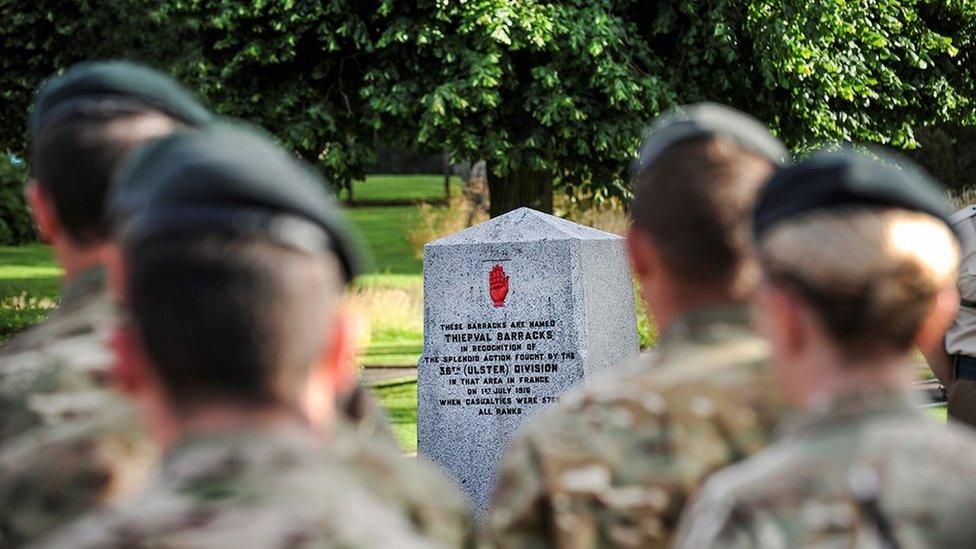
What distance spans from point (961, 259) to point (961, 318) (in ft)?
0.77

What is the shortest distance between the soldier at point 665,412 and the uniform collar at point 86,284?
0.88 meters

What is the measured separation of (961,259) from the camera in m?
6.55

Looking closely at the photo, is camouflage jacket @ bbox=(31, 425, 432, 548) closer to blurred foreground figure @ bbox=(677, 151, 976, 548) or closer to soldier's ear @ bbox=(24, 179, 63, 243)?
blurred foreground figure @ bbox=(677, 151, 976, 548)

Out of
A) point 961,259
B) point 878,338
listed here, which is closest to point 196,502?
point 878,338

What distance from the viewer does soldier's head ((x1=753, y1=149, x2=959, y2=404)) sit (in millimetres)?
2369

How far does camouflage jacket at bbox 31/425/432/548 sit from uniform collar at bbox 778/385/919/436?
625mm

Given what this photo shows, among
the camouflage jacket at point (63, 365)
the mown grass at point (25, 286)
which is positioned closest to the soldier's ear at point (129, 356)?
the camouflage jacket at point (63, 365)

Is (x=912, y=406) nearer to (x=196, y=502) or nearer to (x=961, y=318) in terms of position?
(x=196, y=502)

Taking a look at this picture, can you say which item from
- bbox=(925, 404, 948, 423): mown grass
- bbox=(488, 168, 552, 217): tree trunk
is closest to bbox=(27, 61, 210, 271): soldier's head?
bbox=(925, 404, 948, 423): mown grass

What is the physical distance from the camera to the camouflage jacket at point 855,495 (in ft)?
7.36

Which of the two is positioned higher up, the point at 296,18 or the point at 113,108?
the point at 296,18

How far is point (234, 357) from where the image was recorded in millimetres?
2031

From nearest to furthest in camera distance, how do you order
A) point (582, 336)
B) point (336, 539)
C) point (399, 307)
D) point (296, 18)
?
point (336, 539) → point (582, 336) → point (296, 18) → point (399, 307)

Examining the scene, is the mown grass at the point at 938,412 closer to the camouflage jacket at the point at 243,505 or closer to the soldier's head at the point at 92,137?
the soldier's head at the point at 92,137
